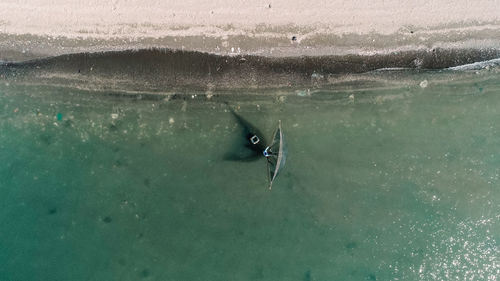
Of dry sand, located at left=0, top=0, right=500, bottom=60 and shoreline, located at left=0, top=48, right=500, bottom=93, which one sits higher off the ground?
dry sand, located at left=0, top=0, right=500, bottom=60

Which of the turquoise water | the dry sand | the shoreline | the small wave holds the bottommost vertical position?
the turquoise water

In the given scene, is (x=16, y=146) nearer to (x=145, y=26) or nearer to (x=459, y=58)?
(x=145, y=26)

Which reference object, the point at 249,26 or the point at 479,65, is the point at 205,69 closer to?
the point at 249,26

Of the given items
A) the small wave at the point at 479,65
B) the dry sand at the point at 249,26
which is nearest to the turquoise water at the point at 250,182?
the small wave at the point at 479,65

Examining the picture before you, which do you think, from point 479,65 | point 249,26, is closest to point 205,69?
point 249,26

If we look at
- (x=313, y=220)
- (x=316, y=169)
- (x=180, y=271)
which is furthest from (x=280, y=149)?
(x=180, y=271)

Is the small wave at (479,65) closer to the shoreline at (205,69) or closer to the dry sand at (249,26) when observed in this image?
the shoreline at (205,69)

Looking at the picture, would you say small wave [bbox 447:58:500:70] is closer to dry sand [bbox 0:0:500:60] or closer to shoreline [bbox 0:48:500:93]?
shoreline [bbox 0:48:500:93]

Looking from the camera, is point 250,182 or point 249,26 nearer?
point 249,26

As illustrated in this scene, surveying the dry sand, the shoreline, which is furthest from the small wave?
the dry sand
